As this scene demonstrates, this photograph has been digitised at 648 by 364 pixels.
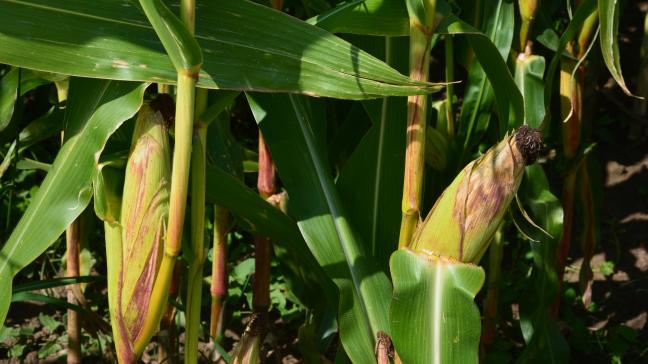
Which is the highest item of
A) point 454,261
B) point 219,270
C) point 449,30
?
point 449,30

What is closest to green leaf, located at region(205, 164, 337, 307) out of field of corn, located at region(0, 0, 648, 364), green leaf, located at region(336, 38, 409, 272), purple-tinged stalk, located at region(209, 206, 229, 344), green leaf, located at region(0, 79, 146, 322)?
field of corn, located at region(0, 0, 648, 364)

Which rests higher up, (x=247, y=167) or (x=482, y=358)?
(x=247, y=167)

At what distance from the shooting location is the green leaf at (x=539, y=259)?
1.78 meters

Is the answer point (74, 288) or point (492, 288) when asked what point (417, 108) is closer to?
point (492, 288)

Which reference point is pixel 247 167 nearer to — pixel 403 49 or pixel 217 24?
pixel 403 49

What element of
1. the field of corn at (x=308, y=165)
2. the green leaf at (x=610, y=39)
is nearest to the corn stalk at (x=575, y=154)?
the field of corn at (x=308, y=165)

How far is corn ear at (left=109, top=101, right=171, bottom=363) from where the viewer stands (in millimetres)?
1143

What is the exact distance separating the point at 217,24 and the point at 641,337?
5.74 feet

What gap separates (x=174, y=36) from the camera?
1.00 meters

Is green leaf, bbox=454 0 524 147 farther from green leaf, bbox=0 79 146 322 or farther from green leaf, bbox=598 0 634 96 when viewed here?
green leaf, bbox=0 79 146 322

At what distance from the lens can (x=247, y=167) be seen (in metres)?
1.99

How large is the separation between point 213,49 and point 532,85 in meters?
0.82

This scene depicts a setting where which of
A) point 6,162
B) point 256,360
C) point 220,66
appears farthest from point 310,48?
point 6,162

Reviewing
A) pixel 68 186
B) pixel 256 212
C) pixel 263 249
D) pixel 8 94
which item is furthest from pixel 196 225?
pixel 263 249
